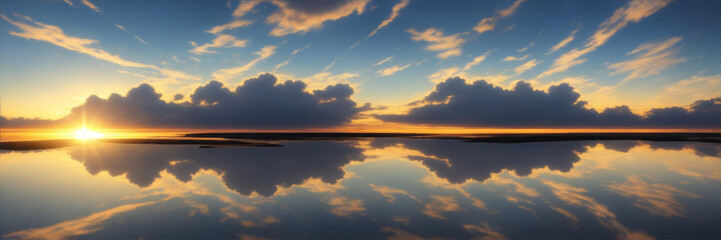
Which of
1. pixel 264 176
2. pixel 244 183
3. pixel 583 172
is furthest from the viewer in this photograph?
pixel 583 172

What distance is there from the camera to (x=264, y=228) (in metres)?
10.1

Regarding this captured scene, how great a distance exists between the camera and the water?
9930 mm

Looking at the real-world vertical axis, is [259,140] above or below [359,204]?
above

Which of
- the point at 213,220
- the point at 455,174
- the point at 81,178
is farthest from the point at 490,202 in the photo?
the point at 81,178

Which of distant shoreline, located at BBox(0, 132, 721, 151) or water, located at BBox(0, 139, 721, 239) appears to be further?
distant shoreline, located at BBox(0, 132, 721, 151)

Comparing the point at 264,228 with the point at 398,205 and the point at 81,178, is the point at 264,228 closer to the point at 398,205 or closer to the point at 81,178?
the point at 398,205

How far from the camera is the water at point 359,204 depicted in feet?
32.6

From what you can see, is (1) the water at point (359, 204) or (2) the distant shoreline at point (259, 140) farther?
(2) the distant shoreline at point (259, 140)

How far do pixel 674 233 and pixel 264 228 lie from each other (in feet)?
45.3

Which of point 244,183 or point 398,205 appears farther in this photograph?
point 244,183

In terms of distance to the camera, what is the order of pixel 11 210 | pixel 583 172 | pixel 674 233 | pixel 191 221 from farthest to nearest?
pixel 583 172 < pixel 11 210 < pixel 191 221 < pixel 674 233

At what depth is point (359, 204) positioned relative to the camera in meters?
13.2

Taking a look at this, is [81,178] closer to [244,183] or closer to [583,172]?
[244,183]

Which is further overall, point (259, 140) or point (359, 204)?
point (259, 140)
